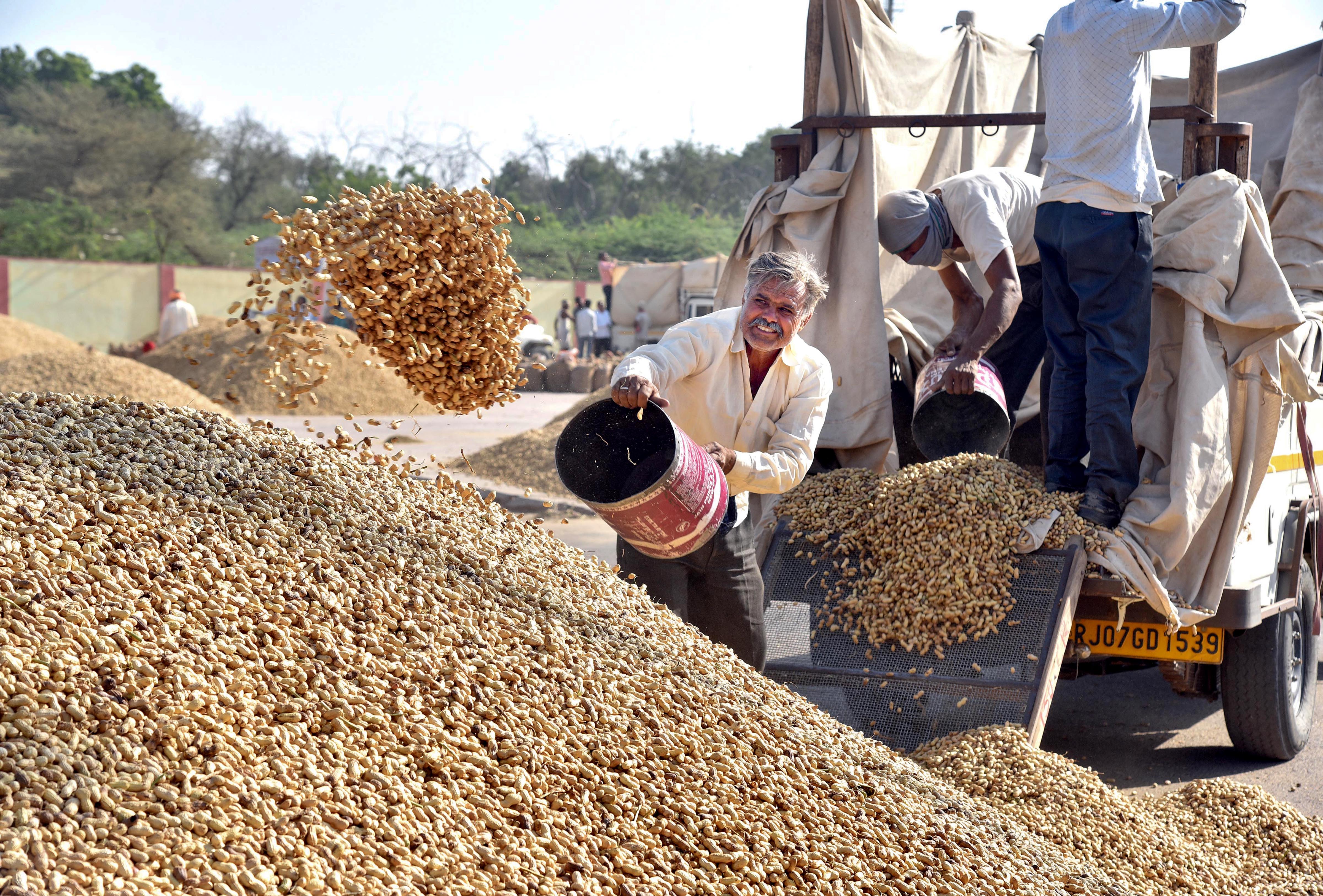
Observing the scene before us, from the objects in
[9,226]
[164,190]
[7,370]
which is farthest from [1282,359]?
[164,190]

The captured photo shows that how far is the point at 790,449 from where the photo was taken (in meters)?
3.38

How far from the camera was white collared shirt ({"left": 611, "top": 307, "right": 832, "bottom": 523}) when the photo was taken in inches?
132

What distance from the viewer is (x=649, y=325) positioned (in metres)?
23.6

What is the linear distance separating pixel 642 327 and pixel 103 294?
1168cm

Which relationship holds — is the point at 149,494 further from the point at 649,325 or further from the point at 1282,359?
the point at 649,325

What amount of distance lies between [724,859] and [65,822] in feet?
3.73

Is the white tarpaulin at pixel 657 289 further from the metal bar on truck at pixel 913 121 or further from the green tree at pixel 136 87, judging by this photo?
the green tree at pixel 136 87

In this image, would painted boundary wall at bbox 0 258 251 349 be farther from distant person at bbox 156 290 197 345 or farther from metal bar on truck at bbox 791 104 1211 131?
metal bar on truck at bbox 791 104 1211 131

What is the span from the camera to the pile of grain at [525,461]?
10375 mm

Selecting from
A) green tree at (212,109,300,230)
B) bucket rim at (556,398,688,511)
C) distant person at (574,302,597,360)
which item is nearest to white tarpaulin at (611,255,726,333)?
distant person at (574,302,597,360)

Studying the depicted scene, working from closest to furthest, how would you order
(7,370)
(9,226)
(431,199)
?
(431,199), (7,370), (9,226)

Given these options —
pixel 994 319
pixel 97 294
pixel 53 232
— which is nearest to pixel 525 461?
pixel 994 319

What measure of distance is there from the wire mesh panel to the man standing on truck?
Answer: 396 millimetres

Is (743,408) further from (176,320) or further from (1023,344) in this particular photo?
(176,320)
